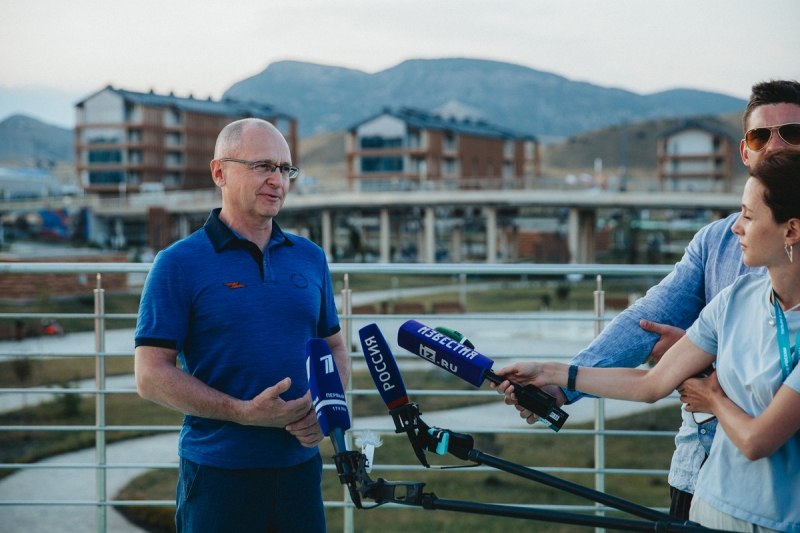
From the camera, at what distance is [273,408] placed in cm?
260

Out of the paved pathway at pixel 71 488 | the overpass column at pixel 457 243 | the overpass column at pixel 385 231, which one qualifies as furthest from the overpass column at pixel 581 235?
the paved pathway at pixel 71 488

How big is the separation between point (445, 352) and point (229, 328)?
3.13 feet

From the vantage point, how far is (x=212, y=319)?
9.06 ft

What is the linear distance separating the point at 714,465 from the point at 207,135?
84.5m

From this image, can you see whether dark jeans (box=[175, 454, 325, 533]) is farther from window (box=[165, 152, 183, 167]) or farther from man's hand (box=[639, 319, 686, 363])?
window (box=[165, 152, 183, 167])

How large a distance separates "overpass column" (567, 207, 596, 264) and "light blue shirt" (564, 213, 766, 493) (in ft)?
184

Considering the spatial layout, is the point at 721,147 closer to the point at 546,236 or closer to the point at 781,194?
the point at 546,236

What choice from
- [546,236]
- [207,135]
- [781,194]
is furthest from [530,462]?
[207,135]

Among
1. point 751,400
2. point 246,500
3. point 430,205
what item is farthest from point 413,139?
point 751,400

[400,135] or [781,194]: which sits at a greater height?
[400,135]

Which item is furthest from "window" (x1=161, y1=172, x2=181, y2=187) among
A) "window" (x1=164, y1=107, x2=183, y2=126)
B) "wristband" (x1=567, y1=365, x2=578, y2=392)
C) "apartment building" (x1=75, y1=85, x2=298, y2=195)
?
"wristband" (x1=567, y1=365, x2=578, y2=392)

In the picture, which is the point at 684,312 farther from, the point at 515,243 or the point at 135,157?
the point at 135,157

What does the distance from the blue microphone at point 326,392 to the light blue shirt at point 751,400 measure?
956mm

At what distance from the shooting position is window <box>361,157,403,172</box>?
238 ft
